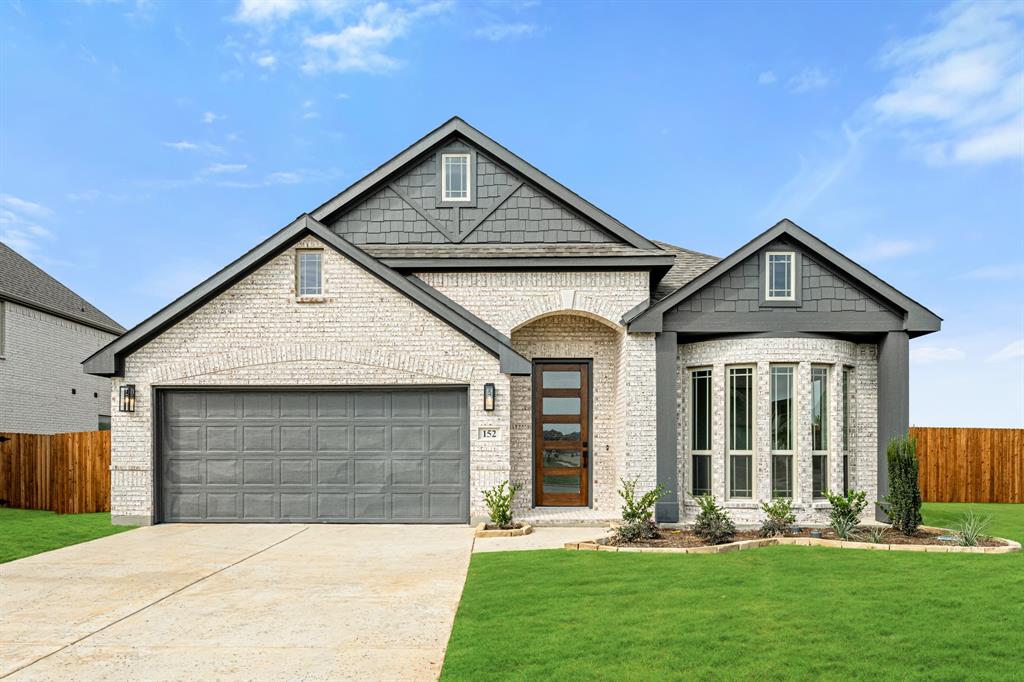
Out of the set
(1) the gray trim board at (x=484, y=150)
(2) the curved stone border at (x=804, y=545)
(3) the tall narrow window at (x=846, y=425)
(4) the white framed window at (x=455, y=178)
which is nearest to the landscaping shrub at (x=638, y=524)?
(2) the curved stone border at (x=804, y=545)

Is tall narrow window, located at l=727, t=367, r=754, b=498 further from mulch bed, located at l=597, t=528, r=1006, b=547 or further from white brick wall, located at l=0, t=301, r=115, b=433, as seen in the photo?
white brick wall, located at l=0, t=301, r=115, b=433

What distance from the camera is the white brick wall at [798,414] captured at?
12977 millimetres

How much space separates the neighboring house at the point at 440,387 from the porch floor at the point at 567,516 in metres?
0.15

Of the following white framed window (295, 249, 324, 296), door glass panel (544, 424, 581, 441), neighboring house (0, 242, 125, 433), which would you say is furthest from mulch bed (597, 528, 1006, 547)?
neighboring house (0, 242, 125, 433)

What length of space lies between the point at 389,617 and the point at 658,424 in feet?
24.4

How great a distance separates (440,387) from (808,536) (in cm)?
654

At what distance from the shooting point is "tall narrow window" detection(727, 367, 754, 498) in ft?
43.2

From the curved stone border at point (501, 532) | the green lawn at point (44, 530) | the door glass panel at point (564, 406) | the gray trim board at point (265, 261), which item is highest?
the gray trim board at point (265, 261)

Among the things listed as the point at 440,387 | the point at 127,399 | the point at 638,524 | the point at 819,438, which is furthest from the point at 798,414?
the point at 127,399

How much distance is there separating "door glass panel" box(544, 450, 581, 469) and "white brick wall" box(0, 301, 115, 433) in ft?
53.5

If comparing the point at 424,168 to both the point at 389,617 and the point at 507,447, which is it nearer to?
the point at 507,447

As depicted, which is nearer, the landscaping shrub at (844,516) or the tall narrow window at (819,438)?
the landscaping shrub at (844,516)

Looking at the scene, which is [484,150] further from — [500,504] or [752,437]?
[752,437]

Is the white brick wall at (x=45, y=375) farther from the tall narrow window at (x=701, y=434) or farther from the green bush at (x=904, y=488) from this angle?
the green bush at (x=904, y=488)
